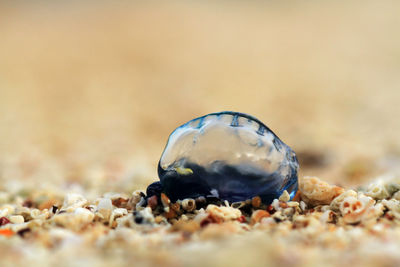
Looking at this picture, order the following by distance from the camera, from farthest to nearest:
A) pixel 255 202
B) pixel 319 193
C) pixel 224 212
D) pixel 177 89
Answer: pixel 177 89 < pixel 319 193 < pixel 255 202 < pixel 224 212

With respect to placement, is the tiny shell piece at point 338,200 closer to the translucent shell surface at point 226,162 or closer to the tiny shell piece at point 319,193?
the tiny shell piece at point 319,193

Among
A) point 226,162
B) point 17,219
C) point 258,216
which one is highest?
point 226,162

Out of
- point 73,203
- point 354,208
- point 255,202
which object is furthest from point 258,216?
point 73,203

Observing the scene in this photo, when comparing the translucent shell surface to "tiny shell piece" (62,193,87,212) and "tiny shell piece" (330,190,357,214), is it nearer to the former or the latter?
"tiny shell piece" (330,190,357,214)

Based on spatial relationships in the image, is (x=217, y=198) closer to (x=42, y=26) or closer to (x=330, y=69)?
(x=330, y=69)

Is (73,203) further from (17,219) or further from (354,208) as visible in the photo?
(354,208)

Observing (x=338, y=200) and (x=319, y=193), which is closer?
(x=338, y=200)

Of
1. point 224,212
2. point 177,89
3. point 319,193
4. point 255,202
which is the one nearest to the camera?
point 224,212
